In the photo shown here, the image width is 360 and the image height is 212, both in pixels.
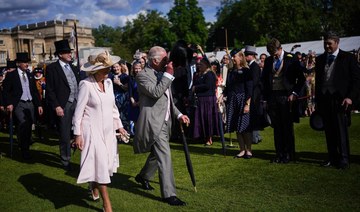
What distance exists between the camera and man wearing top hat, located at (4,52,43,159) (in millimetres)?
9047

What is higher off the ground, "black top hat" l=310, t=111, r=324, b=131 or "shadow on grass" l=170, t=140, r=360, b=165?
"black top hat" l=310, t=111, r=324, b=131

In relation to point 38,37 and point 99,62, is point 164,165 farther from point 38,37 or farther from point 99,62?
point 38,37

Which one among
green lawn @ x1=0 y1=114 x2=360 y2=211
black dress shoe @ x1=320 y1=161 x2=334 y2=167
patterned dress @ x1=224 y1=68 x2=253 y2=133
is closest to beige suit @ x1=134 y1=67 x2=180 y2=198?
green lawn @ x1=0 y1=114 x2=360 y2=211

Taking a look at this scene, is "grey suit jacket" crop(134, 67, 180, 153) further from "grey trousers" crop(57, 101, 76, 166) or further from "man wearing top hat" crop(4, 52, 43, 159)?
"man wearing top hat" crop(4, 52, 43, 159)

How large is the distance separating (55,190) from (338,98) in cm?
526

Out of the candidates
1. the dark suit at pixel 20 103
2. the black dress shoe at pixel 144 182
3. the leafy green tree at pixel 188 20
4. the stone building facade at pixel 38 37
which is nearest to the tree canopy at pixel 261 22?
the leafy green tree at pixel 188 20

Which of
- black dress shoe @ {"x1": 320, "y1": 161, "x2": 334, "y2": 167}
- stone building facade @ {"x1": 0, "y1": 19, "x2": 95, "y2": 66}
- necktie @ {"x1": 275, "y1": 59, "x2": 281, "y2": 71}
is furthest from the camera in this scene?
stone building facade @ {"x1": 0, "y1": 19, "x2": 95, "y2": 66}

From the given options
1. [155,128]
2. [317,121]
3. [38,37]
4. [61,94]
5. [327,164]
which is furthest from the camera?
[38,37]

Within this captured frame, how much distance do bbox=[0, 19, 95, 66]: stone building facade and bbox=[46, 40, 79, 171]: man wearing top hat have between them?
81300 millimetres

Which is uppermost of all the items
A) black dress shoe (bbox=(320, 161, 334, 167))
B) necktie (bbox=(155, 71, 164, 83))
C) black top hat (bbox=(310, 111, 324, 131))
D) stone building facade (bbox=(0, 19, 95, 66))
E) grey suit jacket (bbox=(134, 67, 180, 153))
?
stone building facade (bbox=(0, 19, 95, 66))

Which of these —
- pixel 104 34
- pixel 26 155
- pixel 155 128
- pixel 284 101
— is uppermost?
pixel 104 34

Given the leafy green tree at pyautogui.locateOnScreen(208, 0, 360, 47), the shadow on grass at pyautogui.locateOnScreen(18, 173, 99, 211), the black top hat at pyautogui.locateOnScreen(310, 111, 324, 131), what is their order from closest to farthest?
the shadow on grass at pyautogui.locateOnScreen(18, 173, 99, 211) → the black top hat at pyautogui.locateOnScreen(310, 111, 324, 131) → the leafy green tree at pyautogui.locateOnScreen(208, 0, 360, 47)

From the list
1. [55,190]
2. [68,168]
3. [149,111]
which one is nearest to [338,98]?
[149,111]

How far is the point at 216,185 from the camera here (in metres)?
6.15
